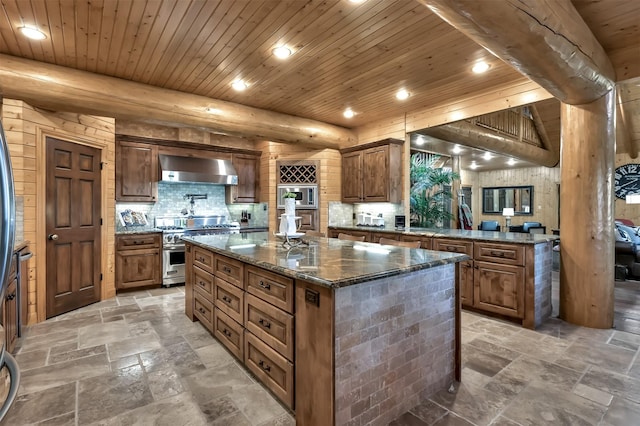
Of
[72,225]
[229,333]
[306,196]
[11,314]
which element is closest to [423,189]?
[306,196]

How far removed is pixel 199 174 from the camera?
18.3 ft

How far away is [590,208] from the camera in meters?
3.31

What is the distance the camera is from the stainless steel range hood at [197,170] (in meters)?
5.31

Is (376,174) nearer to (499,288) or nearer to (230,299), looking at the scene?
(499,288)

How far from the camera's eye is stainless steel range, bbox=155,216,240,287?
5.07 metres

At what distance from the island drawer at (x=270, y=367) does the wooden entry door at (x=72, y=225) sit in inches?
112

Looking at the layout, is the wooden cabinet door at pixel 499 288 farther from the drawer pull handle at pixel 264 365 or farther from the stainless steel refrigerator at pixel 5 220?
the stainless steel refrigerator at pixel 5 220

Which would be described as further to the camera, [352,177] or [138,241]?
[352,177]

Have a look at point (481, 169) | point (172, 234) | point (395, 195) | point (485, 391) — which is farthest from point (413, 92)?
point (481, 169)

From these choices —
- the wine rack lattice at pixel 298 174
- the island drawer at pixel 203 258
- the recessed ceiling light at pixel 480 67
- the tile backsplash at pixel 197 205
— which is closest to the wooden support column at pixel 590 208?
the recessed ceiling light at pixel 480 67

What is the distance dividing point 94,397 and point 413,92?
434 cm

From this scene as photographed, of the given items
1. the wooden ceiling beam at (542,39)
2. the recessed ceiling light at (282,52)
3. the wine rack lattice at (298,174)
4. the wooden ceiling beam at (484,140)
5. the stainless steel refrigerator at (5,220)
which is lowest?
the stainless steel refrigerator at (5,220)

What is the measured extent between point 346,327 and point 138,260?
13.9ft

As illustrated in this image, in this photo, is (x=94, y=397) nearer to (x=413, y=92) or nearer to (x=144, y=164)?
(x=144, y=164)
